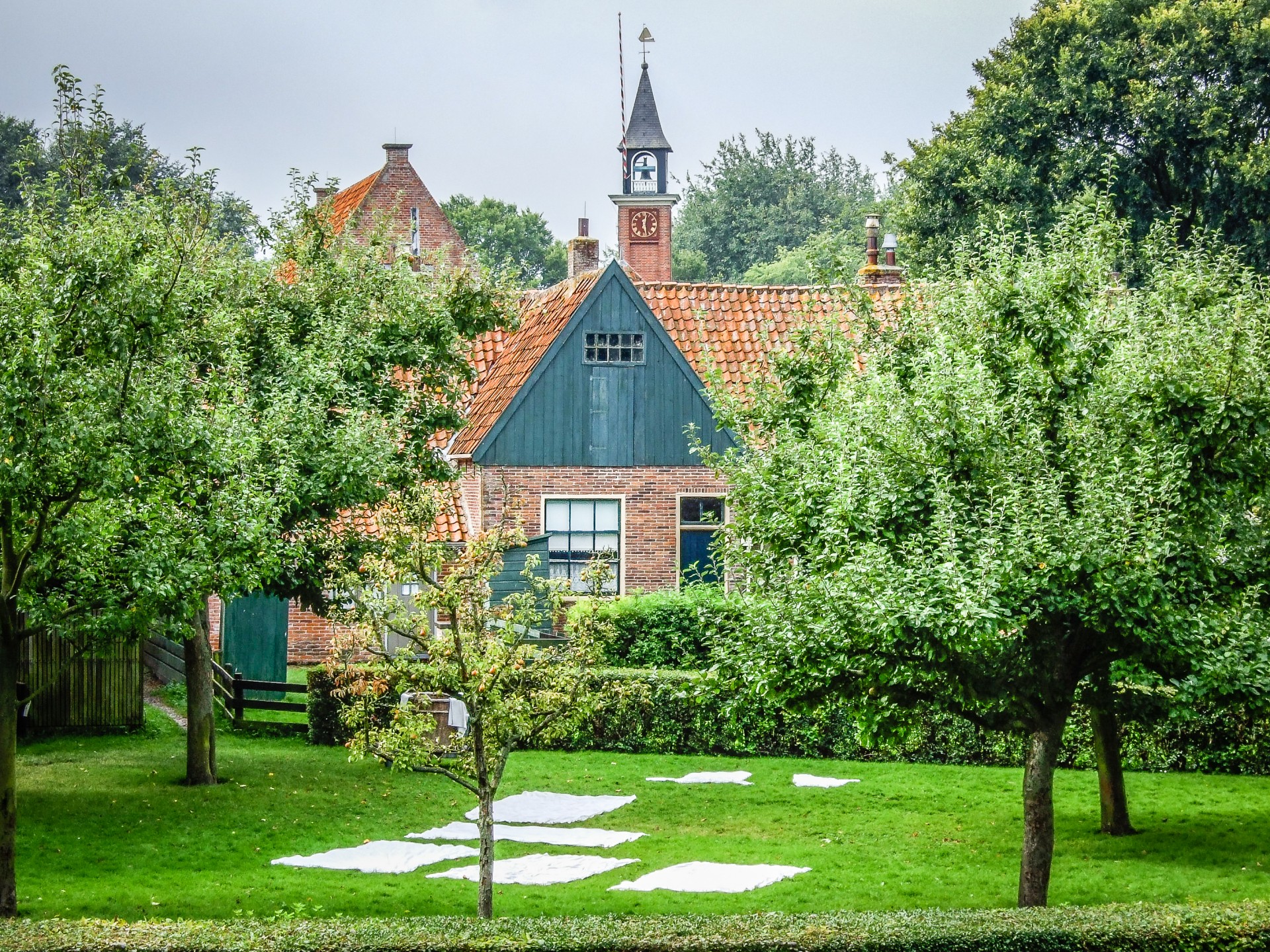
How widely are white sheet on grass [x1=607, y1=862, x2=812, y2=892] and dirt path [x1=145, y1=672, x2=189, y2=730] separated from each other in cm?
1181

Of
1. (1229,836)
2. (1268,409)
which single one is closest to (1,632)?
(1268,409)

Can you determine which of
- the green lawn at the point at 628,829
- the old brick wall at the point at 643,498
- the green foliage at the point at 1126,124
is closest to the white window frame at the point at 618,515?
the old brick wall at the point at 643,498

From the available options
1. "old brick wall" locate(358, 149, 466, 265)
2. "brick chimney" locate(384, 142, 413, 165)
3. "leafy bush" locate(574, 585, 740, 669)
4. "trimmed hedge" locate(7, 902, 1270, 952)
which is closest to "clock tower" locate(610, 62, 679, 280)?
"old brick wall" locate(358, 149, 466, 265)

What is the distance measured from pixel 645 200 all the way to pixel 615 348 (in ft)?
59.9

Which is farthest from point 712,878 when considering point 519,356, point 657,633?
point 519,356

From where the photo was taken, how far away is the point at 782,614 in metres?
12.7

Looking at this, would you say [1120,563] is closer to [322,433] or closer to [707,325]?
[322,433]

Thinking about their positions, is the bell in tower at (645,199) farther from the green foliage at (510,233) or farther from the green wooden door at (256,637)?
the green foliage at (510,233)

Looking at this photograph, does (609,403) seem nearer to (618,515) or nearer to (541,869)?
(618,515)

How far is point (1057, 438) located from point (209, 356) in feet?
33.9

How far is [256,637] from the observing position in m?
28.1

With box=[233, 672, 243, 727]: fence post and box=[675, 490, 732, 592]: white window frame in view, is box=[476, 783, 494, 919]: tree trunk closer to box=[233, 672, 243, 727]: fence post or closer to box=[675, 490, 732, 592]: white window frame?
box=[233, 672, 243, 727]: fence post

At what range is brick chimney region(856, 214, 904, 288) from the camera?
32188 millimetres

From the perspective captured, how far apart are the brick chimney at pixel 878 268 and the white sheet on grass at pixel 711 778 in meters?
A: 13.4
